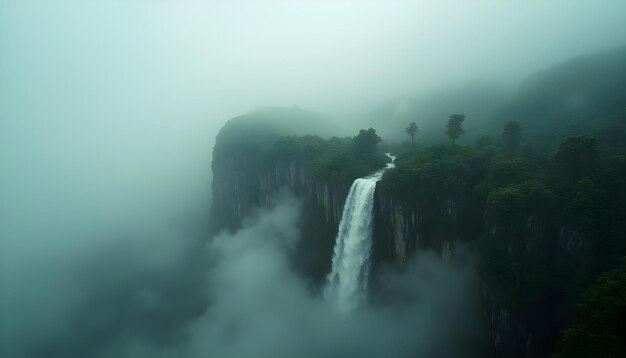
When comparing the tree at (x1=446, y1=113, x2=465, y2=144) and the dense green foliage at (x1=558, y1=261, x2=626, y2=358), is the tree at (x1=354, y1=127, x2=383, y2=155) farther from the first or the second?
the dense green foliage at (x1=558, y1=261, x2=626, y2=358)

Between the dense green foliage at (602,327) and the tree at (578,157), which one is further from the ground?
the tree at (578,157)

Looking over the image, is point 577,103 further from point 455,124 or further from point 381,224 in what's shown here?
point 381,224

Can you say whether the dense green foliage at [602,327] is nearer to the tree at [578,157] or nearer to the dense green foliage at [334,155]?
the tree at [578,157]

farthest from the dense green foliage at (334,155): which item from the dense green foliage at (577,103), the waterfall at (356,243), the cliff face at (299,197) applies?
the dense green foliage at (577,103)

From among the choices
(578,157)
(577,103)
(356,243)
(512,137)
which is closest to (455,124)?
(512,137)

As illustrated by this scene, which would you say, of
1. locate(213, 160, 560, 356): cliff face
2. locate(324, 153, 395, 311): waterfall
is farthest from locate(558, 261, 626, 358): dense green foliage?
locate(324, 153, 395, 311): waterfall
